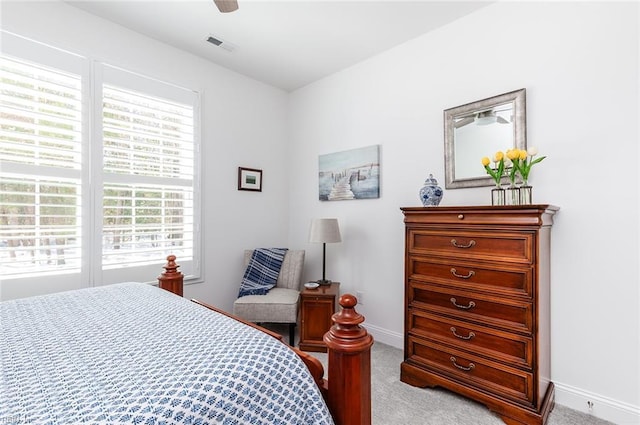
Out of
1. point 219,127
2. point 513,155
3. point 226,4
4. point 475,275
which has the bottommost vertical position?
point 475,275

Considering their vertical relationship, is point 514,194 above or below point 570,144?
below

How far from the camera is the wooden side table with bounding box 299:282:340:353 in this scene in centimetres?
282

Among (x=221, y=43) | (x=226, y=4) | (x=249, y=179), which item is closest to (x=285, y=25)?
(x=221, y=43)

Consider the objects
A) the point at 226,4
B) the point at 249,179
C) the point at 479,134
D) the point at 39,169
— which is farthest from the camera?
the point at 249,179

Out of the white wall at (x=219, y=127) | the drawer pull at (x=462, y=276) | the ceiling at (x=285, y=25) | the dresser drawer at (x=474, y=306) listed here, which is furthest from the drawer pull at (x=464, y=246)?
the white wall at (x=219, y=127)

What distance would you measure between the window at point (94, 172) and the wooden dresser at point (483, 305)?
2.19 meters

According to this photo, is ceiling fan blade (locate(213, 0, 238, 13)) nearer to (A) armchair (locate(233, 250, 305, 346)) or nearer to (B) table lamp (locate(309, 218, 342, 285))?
(B) table lamp (locate(309, 218, 342, 285))

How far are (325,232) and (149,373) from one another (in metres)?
2.22

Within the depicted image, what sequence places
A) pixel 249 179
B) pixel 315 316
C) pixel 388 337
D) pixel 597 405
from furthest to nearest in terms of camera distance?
pixel 249 179, pixel 388 337, pixel 315 316, pixel 597 405

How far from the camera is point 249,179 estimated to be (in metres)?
3.62

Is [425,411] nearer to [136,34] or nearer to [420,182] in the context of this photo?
[420,182]

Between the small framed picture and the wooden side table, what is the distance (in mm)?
1440

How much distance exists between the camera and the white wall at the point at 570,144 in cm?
185

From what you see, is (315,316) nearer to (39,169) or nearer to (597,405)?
(597,405)
